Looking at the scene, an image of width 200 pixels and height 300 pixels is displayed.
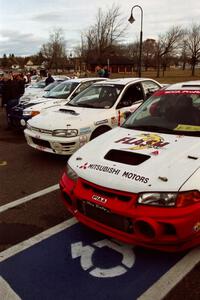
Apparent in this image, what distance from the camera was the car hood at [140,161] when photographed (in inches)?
124

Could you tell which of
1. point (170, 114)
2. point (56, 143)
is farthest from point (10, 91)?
point (170, 114)

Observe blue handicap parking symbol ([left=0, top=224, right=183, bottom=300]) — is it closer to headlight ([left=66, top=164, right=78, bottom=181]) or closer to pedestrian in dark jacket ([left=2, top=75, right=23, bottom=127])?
headlight ([left=66, top=164, right=78, bottom=181])

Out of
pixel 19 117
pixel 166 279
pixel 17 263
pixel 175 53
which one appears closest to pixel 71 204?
pixel 17 263

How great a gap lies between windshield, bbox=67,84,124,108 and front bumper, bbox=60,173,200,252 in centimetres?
401

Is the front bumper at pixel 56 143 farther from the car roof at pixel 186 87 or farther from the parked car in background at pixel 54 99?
the parked car in background at pixel 54 99

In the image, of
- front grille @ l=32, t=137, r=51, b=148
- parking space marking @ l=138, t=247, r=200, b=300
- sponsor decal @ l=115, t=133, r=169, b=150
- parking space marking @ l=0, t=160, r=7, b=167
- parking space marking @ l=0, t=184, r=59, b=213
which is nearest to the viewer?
parking space marking @ l=138, t=247, r=200, b=300

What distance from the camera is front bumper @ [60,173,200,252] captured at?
2.96 meters

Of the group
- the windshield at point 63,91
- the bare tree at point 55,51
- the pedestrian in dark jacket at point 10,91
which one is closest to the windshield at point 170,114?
the windshield at point 63,91

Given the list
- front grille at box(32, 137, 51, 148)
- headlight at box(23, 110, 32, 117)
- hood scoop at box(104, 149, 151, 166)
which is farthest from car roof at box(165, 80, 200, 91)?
headlight at box(23, 110, 32, 117)

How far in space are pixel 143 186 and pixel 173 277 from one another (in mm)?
876

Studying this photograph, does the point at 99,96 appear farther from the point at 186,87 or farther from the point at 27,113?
the point at 186,87

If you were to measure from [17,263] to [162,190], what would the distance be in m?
1.62

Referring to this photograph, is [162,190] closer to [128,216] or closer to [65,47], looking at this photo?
[128,216]

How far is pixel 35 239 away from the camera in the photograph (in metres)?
3.81
